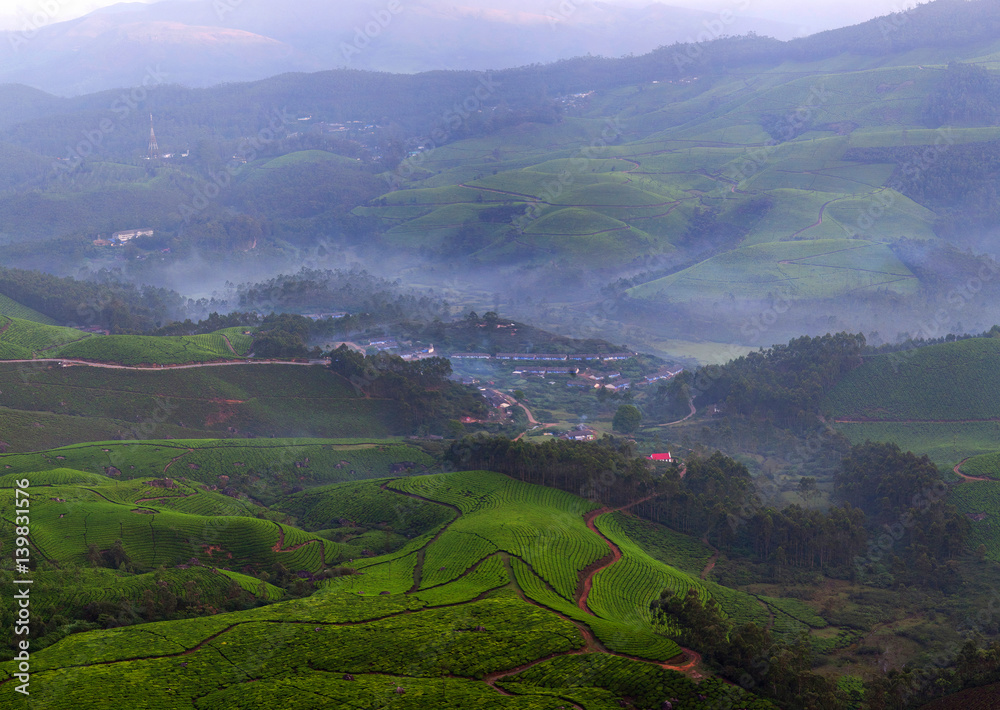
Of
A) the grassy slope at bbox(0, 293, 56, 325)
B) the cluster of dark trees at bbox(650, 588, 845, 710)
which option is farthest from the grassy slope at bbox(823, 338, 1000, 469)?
the grassy slope at bbox(0, 293, 56, 325)

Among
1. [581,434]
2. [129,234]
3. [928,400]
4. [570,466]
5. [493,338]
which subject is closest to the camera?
[570,466]

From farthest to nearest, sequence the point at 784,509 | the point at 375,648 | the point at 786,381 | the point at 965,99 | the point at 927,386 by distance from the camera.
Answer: the point at 965,99 < the point at 786,381 < the point at 927,386 < the point at 784,509 < the point at 375,648

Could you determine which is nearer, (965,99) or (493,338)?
(493,338)

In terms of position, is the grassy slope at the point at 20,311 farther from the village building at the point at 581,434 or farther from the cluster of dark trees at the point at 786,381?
the cluster of dark trees at the point at 786,381

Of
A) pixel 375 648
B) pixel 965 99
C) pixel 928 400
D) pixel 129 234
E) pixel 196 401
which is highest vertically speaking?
pixel 965 99

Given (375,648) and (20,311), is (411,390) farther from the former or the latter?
(20,311)

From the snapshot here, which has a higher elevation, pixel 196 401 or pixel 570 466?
pixel 196 401

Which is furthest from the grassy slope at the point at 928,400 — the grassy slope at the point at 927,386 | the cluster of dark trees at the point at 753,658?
the cluster of dark trees at the point at 753,658

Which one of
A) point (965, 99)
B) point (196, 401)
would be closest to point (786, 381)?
point (196, 401)

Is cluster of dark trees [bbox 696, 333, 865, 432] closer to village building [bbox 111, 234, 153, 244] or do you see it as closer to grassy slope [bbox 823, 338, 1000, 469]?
grassy slope [bbox 823, 338, 1000, 469]

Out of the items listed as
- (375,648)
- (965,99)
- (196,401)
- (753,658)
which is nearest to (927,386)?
(753,658)
